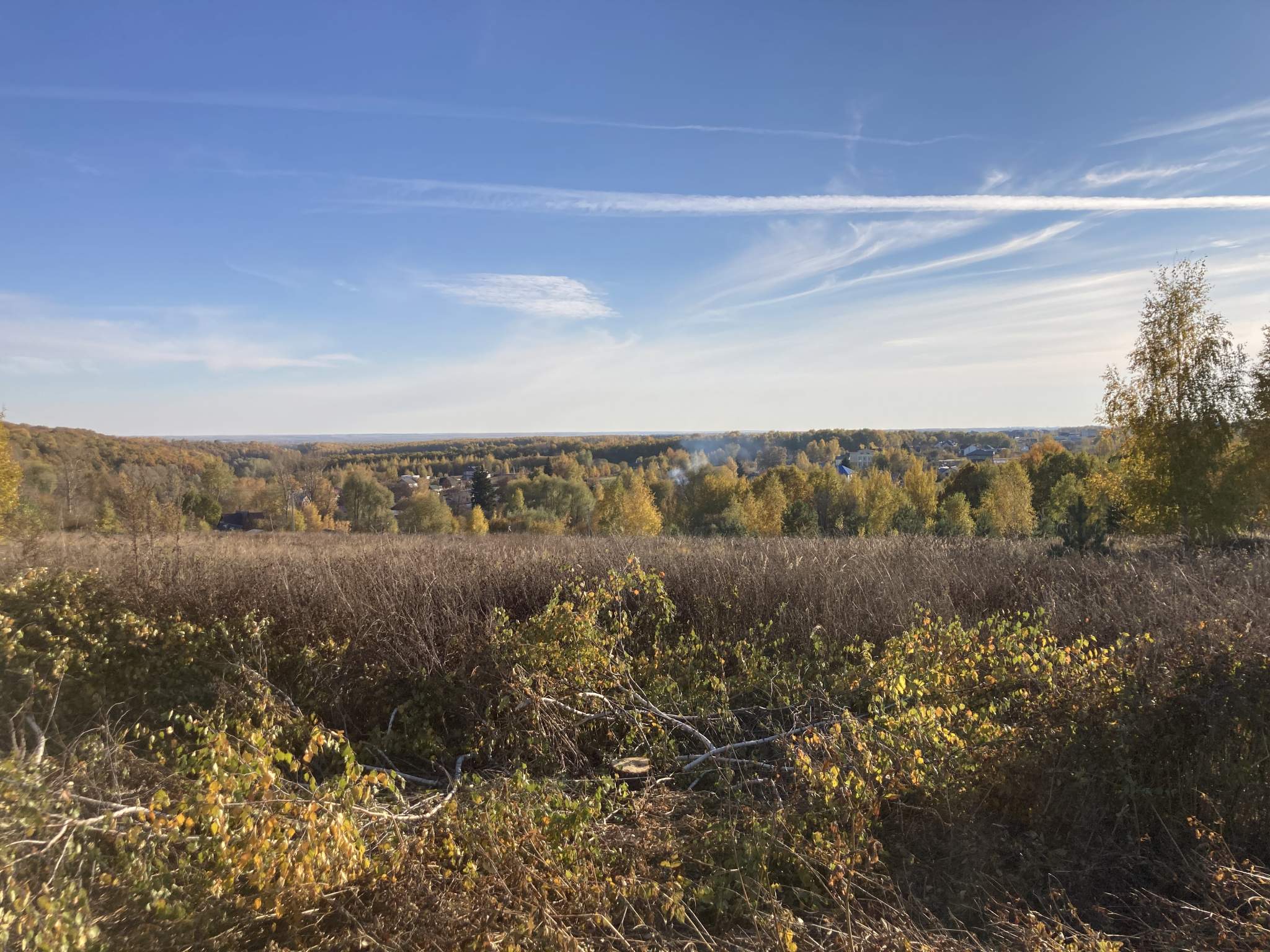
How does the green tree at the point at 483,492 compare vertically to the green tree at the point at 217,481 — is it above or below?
below

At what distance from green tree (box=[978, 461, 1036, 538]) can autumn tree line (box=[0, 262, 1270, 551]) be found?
0.11 meters

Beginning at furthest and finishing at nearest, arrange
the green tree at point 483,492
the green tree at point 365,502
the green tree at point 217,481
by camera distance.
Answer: the green tree at point 483,492
the green tree at point 365,502
the green tree at point 217,481

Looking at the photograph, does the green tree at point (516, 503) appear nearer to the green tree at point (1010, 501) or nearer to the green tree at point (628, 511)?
the green tree at point (628, 511)

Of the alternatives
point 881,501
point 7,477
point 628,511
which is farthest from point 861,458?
point 7,477

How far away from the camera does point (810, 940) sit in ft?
9.37

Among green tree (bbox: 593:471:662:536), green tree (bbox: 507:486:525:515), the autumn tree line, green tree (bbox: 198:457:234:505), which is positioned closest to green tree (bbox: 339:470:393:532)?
the autumn tree line

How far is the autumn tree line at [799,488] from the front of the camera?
15.5m

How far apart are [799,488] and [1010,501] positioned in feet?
56.5

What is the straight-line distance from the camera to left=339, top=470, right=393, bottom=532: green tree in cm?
4619

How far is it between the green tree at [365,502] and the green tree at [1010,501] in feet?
120

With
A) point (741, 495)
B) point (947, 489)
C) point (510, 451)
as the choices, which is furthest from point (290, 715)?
point (510, 451)

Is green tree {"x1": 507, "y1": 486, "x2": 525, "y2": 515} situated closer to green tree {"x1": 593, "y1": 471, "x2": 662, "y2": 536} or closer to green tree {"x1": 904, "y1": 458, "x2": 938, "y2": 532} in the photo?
green tree {"x1": 593, "y1": 471, "x2": 662, "y2": 536}

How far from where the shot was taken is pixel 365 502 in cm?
5509

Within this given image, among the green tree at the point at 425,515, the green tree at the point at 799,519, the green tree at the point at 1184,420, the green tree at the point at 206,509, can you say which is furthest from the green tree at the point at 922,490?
the green tree at the point at 206,509
